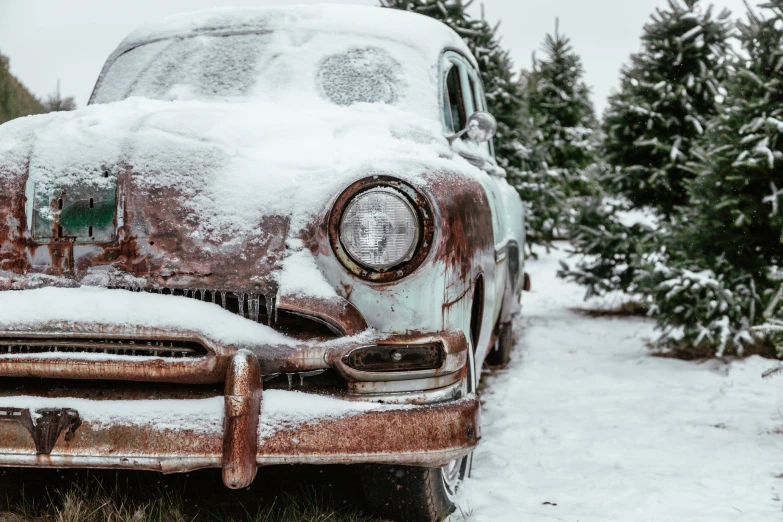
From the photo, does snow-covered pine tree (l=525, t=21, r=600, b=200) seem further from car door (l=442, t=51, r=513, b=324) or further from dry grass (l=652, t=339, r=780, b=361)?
car door (l=442, t=51, r=513, b=324)

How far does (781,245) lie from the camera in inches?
207

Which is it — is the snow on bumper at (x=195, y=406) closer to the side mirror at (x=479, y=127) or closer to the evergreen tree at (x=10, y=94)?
the side mirror at (x=479, y=127)

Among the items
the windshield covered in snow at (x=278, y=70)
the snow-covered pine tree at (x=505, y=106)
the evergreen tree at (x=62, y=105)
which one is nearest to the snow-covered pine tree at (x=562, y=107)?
the snow-covered pine tree at (x=505, y=106)

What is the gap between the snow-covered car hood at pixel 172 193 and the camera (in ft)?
6.91

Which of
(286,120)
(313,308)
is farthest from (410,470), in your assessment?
(286,120)

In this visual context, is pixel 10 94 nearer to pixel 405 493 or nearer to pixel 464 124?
pixel 464 124

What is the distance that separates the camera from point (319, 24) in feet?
11.5

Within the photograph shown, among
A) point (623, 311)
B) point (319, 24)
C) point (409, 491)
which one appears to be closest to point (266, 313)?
point (409, 491)

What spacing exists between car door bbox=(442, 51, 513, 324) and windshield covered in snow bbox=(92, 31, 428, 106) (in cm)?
22

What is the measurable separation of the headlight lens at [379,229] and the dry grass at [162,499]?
0.89 metres

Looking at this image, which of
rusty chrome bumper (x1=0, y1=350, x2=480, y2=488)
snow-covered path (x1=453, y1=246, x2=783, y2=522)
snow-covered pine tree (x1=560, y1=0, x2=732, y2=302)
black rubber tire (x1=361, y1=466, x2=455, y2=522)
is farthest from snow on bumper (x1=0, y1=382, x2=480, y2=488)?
snow-covered pine tree (x1=560, y1=0, x2=732, y2=302)

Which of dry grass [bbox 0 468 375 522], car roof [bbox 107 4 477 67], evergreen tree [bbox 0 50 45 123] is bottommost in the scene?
dry grass [bbox 0 468 375 522]

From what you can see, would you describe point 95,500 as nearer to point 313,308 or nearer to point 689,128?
point 313,308

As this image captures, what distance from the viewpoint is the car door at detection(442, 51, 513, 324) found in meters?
3.30
